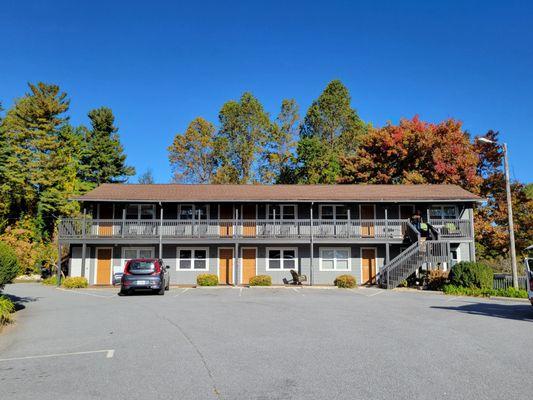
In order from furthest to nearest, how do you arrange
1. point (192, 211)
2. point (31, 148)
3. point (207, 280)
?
1. point (31, 148)
2. point (192, 211)
3. point (207, 280)

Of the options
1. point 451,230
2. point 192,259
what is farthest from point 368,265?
point 192,259

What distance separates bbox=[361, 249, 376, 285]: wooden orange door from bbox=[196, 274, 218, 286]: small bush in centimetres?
897

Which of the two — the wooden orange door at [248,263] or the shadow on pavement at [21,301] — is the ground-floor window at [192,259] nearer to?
the wooden orange door at [248,263]

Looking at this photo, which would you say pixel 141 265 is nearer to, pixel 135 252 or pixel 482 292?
pixel 135 252

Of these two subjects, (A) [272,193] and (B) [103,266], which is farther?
(A) [272,193]

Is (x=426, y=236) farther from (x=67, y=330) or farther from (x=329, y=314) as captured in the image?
(x=67, y=330)

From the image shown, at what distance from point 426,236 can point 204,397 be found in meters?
22.8

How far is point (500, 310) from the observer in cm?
1541

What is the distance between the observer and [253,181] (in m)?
47.1

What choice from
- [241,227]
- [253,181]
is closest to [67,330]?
[241,227]

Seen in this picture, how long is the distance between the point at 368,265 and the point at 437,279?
5.32 meters

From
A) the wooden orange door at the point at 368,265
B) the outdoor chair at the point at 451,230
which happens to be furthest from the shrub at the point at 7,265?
the outdoor chair at the point at 451,230

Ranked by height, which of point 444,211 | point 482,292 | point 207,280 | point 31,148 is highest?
point 31,148

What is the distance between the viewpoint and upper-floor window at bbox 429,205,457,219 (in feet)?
95.0
